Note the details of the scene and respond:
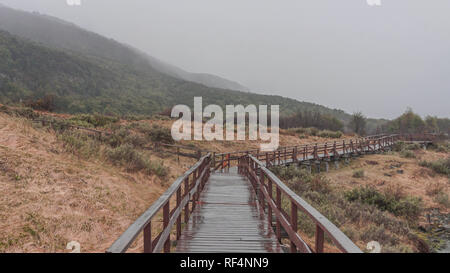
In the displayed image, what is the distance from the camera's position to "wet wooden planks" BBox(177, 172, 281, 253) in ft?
14.0

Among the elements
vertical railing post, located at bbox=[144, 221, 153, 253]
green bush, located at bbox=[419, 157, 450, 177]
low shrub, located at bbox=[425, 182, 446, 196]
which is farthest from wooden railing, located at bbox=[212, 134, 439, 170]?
vertical railing post, located at bbox=[144, 221, 153, 253]

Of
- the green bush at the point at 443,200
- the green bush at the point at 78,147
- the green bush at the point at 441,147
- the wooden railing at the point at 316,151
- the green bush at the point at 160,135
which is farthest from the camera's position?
the green bush at the point at 441,147

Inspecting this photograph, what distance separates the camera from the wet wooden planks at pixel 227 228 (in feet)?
14.0

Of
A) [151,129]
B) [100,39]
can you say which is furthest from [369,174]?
[100,39]

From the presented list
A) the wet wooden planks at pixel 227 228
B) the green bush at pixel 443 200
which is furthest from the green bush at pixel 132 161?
the green bush at pixel 443 200

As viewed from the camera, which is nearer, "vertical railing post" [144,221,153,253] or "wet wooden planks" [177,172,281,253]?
"vertical railing post" [144,221,153,253]

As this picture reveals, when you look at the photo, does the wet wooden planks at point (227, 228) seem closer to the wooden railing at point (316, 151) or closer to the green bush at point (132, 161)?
the green bush at point (132, 161)

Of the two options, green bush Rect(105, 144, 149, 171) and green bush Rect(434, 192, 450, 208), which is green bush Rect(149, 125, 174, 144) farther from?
Answer: green bush Rect(434, 192, 450, 208)

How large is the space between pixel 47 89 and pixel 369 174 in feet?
166

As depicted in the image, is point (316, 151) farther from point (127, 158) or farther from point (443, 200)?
point (127, 158)

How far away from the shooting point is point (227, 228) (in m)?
5.22

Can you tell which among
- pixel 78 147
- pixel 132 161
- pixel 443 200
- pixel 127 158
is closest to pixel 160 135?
pixel 127 158
